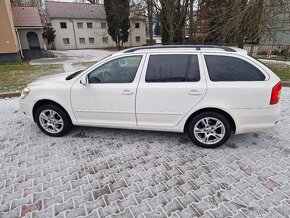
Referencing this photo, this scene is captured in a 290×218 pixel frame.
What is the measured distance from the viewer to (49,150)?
361 centimetres

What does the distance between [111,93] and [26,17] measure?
74.5 feet

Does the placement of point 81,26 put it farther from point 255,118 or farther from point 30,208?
point 30,208

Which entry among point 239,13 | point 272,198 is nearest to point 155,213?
point 272,198

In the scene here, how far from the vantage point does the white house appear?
114ft

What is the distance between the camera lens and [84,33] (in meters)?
36.3

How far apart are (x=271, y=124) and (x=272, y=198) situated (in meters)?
1.27

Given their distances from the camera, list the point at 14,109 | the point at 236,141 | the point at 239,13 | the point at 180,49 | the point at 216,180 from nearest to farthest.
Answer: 1. the point at 216,180
2. the point at 180,49
3. the point at 236,141
4. the point at 14,109
5. the point at 239,13

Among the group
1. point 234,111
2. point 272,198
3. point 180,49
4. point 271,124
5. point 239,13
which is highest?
point 239,13

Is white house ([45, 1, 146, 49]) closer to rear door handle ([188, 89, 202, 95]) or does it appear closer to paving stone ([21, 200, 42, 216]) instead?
rear door handle ([188, 89, 202, 95])

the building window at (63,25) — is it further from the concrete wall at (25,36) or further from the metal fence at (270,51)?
the metal fence at (270,51)

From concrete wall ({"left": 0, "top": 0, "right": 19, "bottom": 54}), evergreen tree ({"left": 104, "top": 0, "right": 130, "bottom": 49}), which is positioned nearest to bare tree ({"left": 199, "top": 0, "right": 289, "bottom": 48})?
concrete wall ({"left": 0, "top": 0, "right": 19, "bottom": 54})

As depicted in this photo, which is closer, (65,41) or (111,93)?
(111,93)

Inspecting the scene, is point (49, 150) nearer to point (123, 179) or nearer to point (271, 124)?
point (123, 179)

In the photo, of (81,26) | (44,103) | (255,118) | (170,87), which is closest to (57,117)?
(44,103)
